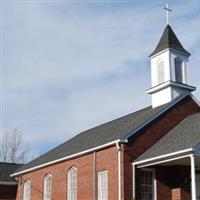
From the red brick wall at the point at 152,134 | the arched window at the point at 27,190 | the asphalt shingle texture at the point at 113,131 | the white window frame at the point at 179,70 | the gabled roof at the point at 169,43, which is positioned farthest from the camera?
the arched window at the point at 27,190

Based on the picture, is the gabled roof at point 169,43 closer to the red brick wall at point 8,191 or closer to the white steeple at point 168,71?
the white steeple at point 168,71

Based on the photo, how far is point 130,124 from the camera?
29.5m

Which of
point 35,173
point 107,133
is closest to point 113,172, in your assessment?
point 107,133

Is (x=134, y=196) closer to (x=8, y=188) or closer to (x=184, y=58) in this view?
(x=184, y=58)

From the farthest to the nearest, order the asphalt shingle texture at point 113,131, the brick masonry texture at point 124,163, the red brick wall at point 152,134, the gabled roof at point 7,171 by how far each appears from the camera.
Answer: the gabled roof at point 7,171 → the asphalt shingle texture at point 113,131 → the brick masonry texture at point 124,163 → the red brick wall at point 152,134

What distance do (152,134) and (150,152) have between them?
6.05 feet

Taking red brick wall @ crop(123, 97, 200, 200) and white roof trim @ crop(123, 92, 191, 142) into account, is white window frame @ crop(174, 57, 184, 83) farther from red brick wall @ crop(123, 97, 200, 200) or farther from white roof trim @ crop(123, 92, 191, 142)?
red brick wall @ crop(123, 97, 200, 200)

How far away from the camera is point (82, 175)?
1187 inches

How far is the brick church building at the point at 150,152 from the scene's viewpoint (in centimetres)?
2594

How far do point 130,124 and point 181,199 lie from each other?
561 centimetres

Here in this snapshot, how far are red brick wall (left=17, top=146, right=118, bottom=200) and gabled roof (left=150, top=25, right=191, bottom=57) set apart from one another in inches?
311

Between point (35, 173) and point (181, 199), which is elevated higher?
point (35, 173)

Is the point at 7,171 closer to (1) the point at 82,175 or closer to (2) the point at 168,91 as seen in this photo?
(1) the point at 82,175

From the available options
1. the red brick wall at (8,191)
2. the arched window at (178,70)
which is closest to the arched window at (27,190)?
the red brick wall at (8,191)
